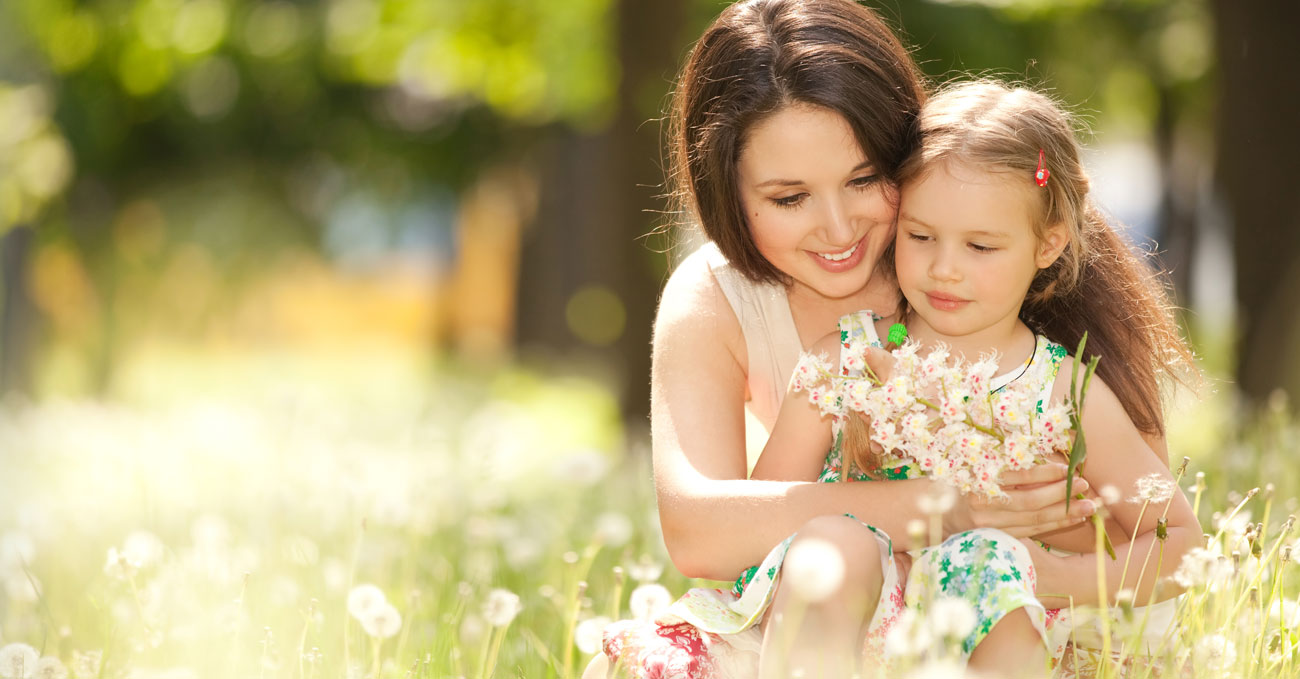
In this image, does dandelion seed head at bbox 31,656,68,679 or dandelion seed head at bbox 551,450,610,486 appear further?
dandelion seed head at bbox 551,450,610,486

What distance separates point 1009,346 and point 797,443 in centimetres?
55

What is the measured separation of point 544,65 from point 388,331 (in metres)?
10.5

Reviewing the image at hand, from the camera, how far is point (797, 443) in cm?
290

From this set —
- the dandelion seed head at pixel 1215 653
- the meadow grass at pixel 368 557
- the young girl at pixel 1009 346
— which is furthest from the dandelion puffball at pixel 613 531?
the dandelion seed head at pixel 1215 653

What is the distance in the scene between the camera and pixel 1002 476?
2.59m

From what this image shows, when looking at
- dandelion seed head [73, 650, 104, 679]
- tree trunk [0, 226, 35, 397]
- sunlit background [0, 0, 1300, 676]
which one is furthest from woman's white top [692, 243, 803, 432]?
tree trunk [0, 226, 35, 397]

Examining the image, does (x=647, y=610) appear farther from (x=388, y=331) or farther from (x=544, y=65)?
(x=388, y=331)

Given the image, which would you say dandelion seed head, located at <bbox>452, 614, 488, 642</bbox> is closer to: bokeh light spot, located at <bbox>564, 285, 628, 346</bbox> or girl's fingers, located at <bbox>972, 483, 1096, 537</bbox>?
girl's fingers, located at <bbox>972, 483, 1096, 537</bbox>

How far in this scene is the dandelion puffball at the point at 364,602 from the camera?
267 cm

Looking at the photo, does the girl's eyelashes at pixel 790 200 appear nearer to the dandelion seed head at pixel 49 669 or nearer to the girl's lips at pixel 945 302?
the girl's lips at pixel 945 302

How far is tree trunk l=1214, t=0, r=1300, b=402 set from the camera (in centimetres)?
713

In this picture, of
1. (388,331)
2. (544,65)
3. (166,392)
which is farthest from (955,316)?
(388,331)

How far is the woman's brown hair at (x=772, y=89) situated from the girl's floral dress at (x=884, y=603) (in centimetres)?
49

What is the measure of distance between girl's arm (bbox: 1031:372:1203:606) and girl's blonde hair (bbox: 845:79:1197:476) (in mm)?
132
